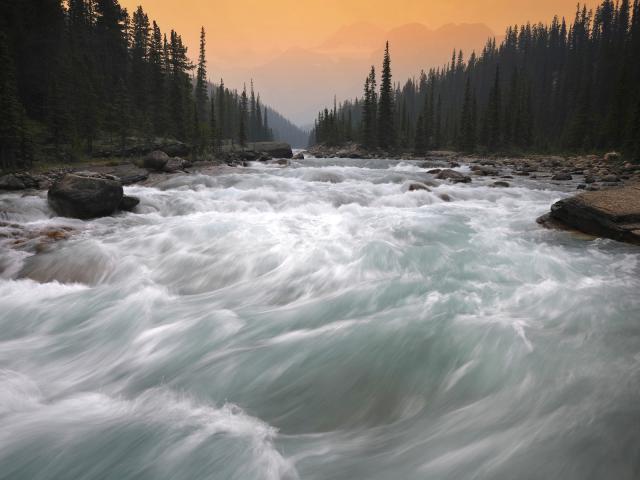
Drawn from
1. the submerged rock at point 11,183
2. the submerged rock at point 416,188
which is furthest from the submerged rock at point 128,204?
the submerged rock at point 416,188

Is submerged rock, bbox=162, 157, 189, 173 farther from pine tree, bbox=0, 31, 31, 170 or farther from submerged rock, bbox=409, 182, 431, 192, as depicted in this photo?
submerged rock, bbox=409, 182, 431, 192

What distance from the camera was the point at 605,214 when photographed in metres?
8.16

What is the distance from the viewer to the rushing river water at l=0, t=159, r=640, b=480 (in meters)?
2.71

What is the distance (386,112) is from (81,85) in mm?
45678

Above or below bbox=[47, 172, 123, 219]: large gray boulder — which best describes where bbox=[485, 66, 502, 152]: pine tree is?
above

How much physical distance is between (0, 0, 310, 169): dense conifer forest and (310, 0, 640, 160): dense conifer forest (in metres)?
33.8

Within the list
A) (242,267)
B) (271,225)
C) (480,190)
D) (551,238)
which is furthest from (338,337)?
(480,190)

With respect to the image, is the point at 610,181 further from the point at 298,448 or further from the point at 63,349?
the point at 63,349

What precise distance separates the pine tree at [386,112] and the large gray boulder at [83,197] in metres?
57.8

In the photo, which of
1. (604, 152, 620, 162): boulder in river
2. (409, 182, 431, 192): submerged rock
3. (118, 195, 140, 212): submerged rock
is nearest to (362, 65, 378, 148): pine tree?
(604, 152, 620, 162): boulder in river

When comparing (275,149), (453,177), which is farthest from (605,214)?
(275,149)

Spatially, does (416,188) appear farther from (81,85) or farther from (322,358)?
(81,85)

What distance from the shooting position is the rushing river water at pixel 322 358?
271 cm

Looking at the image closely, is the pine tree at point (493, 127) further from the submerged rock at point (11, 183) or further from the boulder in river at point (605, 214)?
the submerged rock at point (11, 183)
